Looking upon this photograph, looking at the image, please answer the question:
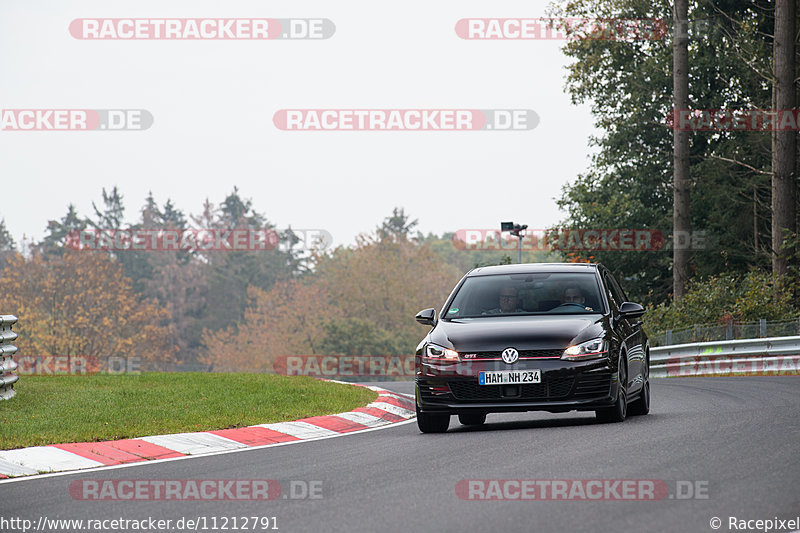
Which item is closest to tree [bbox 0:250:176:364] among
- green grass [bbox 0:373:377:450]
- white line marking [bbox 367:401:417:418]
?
green grass [bbox 0:373:377:450]

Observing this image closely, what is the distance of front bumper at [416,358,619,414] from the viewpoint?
34.5 ft

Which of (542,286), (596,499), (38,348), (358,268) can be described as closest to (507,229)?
(542,286)

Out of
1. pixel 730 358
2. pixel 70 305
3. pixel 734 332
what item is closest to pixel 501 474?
pixel 730 358

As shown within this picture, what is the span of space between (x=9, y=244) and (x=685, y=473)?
149 m

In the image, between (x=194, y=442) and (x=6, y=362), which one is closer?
(x=194, y=442)

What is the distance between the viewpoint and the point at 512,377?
34.5 feet

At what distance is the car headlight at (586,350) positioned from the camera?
10562 mm

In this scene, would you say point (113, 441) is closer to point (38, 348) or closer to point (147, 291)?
point (38, 348)

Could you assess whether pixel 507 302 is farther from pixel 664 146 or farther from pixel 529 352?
pixel 664 146

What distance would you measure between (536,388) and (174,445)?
11.5 ft

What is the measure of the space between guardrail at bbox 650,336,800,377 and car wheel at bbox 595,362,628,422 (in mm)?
12910

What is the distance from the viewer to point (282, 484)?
25.0 ft

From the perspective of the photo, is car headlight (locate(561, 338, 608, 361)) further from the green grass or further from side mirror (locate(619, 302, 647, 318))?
the green grass

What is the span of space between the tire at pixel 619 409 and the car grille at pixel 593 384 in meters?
0.35
